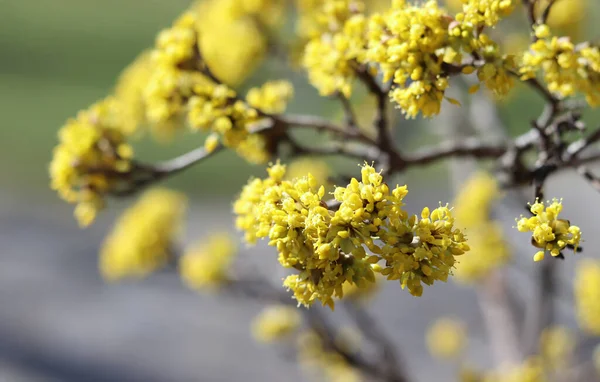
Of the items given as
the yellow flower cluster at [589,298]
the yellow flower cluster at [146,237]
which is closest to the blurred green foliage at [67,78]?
the yellow flower cluster at [146,237]

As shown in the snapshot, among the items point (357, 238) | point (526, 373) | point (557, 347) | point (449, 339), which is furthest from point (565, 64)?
point (449, 339)

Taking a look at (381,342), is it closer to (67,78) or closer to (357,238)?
(357,238)

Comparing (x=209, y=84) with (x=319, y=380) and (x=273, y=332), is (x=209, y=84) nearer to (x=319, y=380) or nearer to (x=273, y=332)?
(x=273, y=332)

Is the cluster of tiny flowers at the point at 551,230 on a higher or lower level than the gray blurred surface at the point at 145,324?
lower

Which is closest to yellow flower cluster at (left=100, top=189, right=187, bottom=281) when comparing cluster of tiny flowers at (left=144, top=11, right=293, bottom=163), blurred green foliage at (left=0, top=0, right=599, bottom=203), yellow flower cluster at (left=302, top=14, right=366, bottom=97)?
cluster of tiny flowers at (left=144, top=11, right=293, bottom=163)

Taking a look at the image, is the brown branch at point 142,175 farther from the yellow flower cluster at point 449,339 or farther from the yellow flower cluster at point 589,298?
the yellow flower cluster at point 449,339

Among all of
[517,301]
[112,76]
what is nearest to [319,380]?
[517,301]

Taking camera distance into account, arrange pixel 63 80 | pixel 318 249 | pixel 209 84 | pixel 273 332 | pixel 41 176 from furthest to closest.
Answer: pixel 63 80
pixel 41 176
pixel 273 332
pixel 209 84
pixel 318 249
